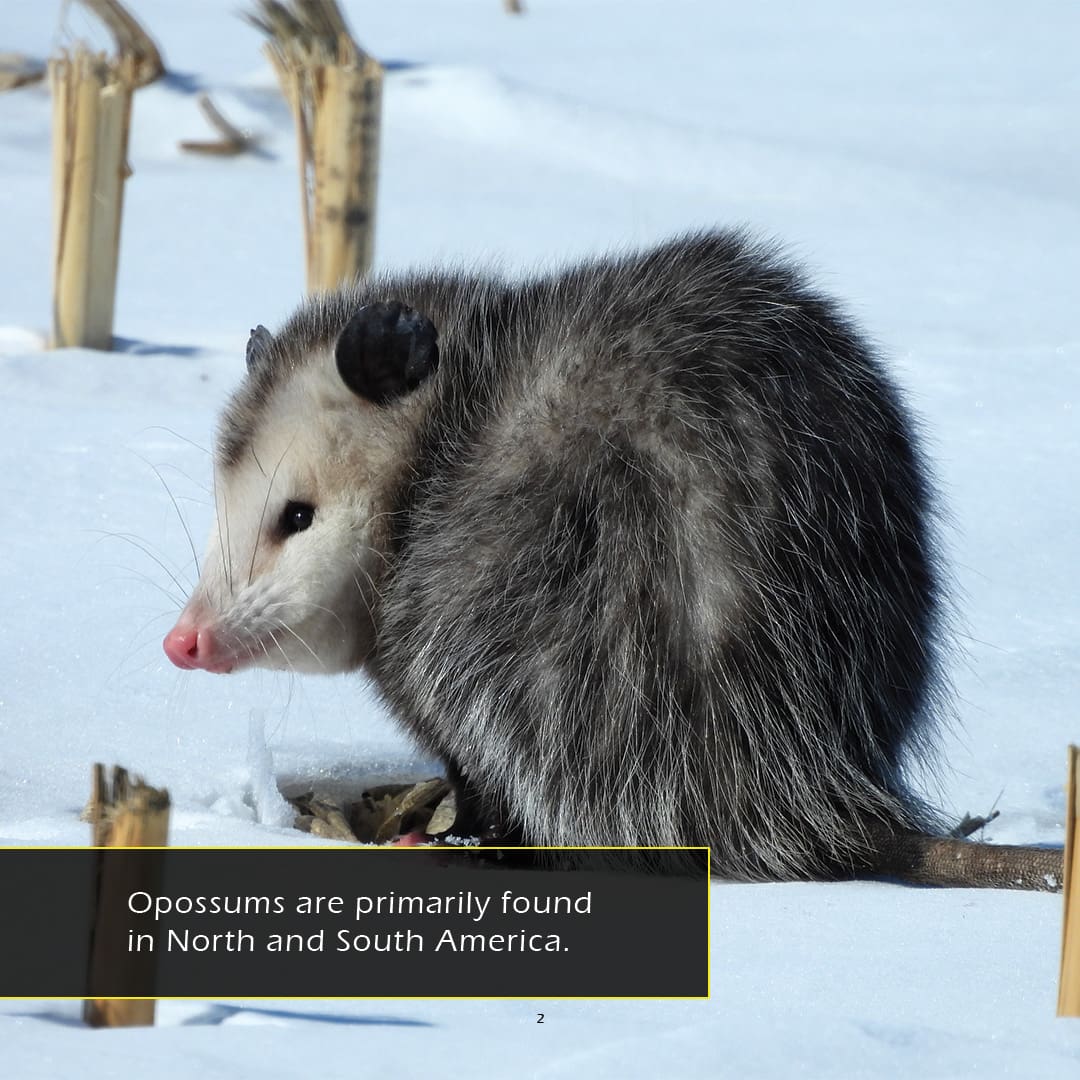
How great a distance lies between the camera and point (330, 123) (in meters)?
4.93

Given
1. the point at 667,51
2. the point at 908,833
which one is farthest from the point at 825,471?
the point at 667,51

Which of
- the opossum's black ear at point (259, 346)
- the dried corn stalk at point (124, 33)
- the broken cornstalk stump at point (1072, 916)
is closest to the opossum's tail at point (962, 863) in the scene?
the broken cornstalk stump at point (1072, 916)

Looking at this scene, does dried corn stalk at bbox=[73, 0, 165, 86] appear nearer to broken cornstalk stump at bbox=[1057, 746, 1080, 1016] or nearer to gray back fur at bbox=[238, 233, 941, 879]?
gray back fur at bbox=[238, 233, 941, 879]

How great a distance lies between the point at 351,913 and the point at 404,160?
7131mm

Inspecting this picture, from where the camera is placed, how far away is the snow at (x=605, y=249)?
5.69 feet

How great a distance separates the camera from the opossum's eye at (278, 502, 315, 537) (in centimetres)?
256

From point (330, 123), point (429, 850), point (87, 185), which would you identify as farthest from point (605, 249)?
point (429, 850)

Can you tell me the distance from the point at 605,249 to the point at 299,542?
7.05 ft

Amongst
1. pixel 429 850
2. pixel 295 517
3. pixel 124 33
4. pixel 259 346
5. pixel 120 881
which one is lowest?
pixel 120 881

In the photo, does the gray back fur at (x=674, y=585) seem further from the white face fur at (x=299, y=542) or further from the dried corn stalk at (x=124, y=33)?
the dried corn stalk at (x=124, y=33)

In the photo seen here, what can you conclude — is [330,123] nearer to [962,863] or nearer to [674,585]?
[674,585]

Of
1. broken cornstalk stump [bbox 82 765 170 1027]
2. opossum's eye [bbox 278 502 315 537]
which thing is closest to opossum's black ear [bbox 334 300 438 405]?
opossum's eye [bbox 278 502 315 537]

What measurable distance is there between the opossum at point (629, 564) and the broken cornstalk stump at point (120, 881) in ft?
2.49

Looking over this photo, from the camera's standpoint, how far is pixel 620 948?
1.98 metres
